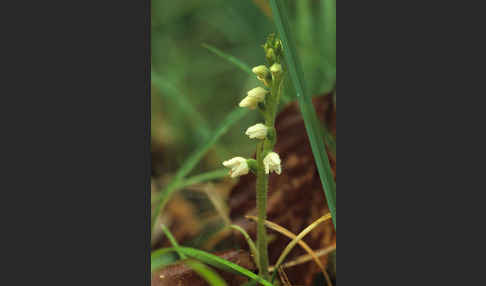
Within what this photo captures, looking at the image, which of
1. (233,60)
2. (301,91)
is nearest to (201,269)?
(301,91)

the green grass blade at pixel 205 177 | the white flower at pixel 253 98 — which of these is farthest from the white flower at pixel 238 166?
the green grass blade at pixel 205 177

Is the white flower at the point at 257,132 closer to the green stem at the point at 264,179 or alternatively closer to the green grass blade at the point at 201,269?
the green stem at the point at 264,179

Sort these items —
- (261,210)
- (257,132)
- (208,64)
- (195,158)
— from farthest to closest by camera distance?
(208,64) < (195,158) < (261,210) < (257,132)

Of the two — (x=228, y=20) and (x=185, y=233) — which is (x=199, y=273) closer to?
(x=185, y=233)

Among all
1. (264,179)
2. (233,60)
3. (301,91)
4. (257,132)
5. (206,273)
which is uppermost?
(233,60)

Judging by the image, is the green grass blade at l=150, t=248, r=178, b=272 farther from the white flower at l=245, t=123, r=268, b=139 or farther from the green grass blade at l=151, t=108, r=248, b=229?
the white flower at l=245, t=123, r=268, b=139

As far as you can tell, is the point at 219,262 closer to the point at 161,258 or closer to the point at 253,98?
the point at 161,258

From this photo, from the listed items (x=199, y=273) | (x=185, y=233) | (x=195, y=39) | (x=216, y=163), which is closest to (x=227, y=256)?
(x=199, y=273)
